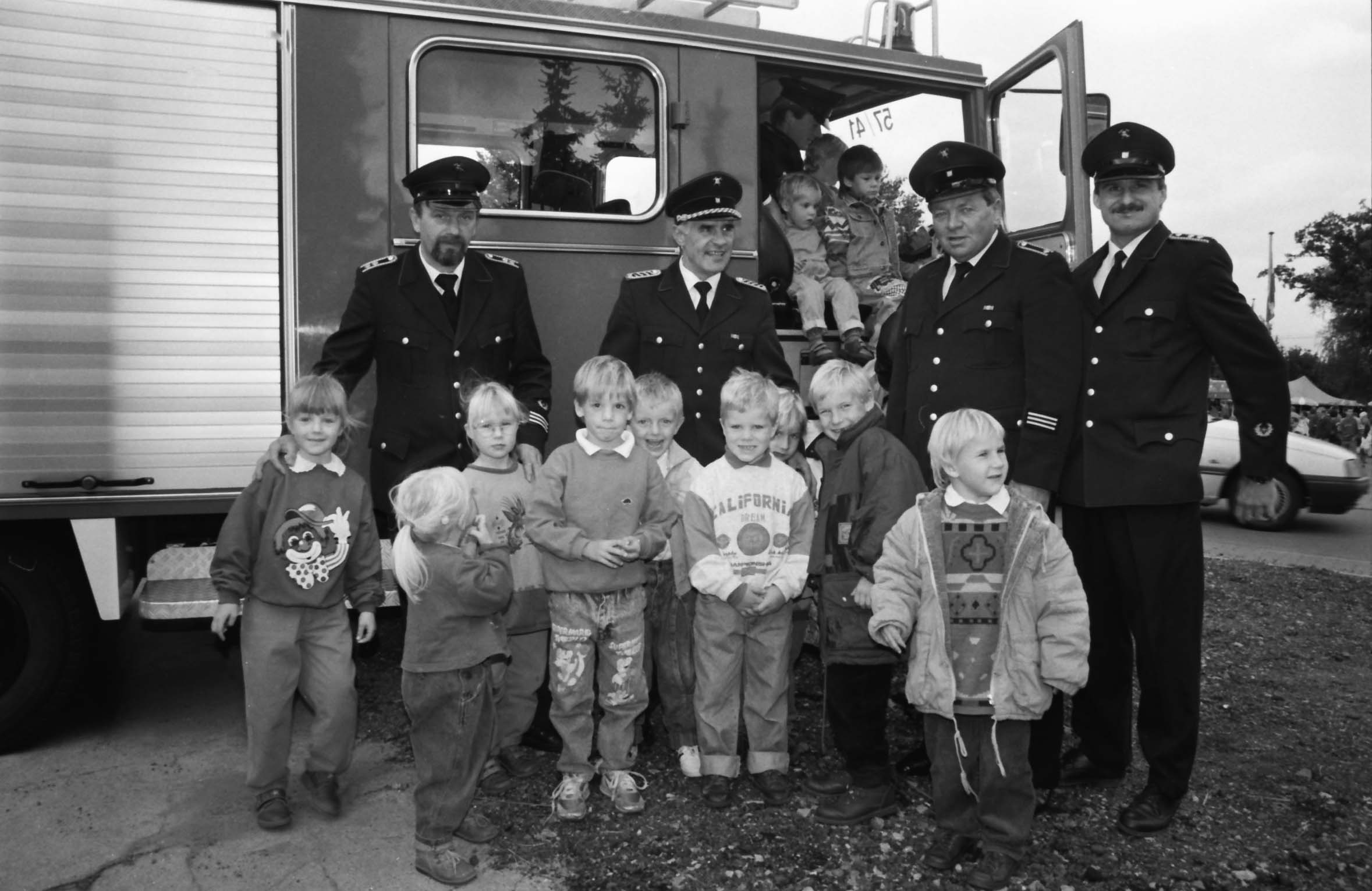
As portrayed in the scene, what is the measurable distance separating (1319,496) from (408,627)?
10.4 m

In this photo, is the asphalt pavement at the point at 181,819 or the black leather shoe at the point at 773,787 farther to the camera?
the black leather shoe at the point at 773,787

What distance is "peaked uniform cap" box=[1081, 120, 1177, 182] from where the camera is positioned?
3.35 meters

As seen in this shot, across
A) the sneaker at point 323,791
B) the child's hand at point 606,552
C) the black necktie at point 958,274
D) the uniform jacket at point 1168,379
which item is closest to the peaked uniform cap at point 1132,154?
the uniform jacket at point 1168,379

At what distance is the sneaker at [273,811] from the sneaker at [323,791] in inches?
3.7

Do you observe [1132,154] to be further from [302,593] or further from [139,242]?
[139,242]

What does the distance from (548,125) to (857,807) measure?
277 centimetres

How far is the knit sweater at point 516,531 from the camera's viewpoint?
11.6 feet

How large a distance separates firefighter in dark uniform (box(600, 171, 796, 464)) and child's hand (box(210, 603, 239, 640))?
5.15 feet

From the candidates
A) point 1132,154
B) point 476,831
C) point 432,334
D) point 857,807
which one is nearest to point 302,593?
point 476,831

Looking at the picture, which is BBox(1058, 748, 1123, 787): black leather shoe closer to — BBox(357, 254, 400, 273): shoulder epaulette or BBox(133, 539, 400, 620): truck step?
BBox(133, 539, 400, 620): truck step

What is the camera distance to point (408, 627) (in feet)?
10.3

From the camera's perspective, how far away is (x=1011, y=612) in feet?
10.1

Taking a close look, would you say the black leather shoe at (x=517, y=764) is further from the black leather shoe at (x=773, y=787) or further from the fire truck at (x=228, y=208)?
the fire truck at (x=228, y=208)

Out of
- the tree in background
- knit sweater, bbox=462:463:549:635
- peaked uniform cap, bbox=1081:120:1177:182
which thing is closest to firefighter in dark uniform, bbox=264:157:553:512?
knit sweater, bbox=462:463:549:635
